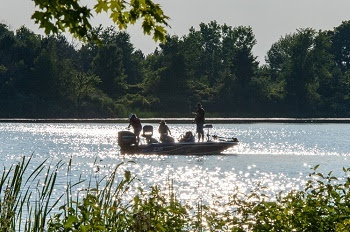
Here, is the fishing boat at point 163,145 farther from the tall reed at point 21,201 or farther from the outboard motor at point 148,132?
the tall reed at point 21,201

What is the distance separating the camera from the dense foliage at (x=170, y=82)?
113938 millimetres

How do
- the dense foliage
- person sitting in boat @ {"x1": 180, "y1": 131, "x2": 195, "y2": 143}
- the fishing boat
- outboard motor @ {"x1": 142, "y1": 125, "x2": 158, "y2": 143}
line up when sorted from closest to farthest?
outboard motor @ {"x1": 142, "y1": 125, "x2": 158, "y2": 143} → the fishing boat → person sitting in boat @ {"x1": 180, "y1": 131, "x2": 195, "y2": 143} → the dense foliage

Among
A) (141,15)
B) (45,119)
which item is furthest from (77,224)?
(45,119)

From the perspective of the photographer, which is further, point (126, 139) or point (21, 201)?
point (126, 139)

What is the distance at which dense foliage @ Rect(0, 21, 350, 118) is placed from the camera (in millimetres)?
113938

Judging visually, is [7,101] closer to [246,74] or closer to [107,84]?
[107,84]

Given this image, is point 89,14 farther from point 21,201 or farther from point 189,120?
point 189,120

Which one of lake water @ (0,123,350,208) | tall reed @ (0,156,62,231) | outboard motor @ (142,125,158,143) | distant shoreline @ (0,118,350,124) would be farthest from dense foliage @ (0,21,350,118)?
tall reed @ (0,156,62,231)

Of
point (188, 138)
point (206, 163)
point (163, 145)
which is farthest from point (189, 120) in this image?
point (206, 163)

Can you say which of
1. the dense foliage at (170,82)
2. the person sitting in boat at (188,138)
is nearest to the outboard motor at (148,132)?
the person sitting in boat at (188,138)

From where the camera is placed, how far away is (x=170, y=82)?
404 feet

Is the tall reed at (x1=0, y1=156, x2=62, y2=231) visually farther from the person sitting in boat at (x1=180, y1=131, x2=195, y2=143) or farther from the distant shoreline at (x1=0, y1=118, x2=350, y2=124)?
the distant shoreline at (x1=0, y1=118, x2=350, y2=124)

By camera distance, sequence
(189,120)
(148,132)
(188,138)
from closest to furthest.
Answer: (148,132) → (188,138) → (189,120)

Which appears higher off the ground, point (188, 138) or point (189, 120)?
point (189, 120)
